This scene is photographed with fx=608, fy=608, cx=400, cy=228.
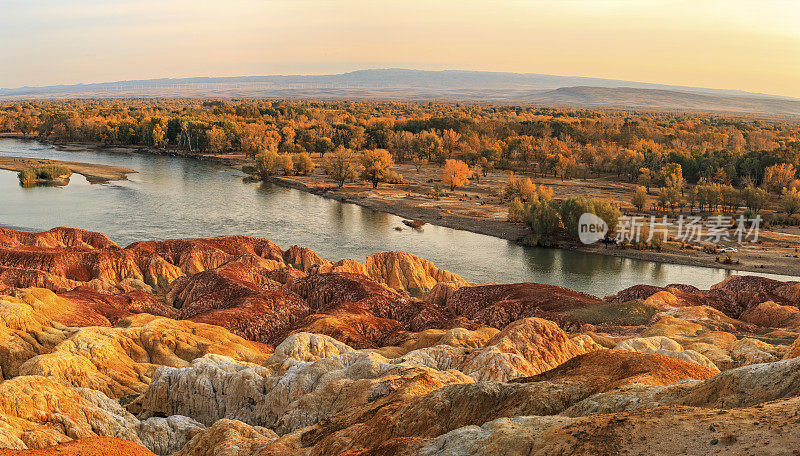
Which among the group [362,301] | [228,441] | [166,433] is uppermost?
[228,441]

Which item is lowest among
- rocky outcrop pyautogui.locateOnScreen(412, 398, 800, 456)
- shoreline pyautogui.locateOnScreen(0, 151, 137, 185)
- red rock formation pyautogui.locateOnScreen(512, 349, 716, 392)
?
shoreline pyautogui.locateOnScreen(0, 151, 137, 185)

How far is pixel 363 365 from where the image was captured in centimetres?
2455

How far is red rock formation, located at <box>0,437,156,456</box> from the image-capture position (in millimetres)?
16761

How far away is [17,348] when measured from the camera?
27344mm

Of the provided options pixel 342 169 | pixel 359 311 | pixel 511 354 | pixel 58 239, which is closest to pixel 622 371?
Answer: pixel 511 354

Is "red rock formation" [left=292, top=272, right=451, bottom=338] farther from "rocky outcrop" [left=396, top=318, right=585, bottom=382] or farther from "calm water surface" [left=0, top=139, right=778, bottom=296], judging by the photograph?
"calm water surface" [left=0, top=139, right=778, bottom=296]

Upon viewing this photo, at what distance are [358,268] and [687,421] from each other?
144ft

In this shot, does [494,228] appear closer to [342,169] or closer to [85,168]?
[342,169]

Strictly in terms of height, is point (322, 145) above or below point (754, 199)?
above

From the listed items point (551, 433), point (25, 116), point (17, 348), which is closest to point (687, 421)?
point (551, 433)

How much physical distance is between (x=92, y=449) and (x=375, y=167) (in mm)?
97416

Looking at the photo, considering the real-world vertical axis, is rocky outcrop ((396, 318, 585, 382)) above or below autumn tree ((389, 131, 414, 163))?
below

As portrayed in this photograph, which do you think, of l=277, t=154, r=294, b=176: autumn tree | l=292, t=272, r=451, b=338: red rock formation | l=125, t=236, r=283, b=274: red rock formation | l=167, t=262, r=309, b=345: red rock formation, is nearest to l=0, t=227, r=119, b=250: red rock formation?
l=125, t=236, r=283, b=274: red rock formation

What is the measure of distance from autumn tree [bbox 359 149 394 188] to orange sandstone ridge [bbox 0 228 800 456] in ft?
200
